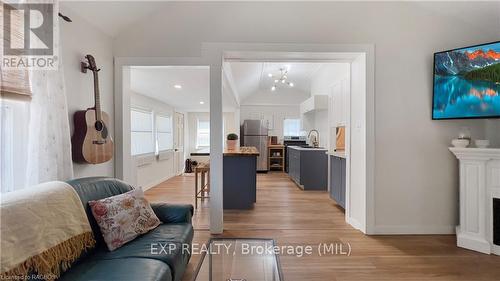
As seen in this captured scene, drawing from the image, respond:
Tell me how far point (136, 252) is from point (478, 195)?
3.26 m

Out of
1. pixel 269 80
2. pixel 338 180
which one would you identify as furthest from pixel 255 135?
pixel 338 180

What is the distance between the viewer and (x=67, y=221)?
1.44 metres

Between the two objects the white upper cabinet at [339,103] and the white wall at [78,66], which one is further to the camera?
the white upper cabinet at [339,103]

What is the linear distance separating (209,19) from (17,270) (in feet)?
8.93

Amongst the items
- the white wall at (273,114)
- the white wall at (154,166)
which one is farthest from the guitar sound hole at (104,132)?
the white wall at (273,114)

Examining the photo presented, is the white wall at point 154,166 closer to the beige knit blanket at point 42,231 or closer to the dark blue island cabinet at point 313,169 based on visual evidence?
the beige knit blanket at point 42,231

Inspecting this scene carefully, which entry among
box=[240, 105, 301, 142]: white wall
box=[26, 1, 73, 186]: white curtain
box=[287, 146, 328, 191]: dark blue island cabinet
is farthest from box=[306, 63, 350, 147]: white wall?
box=[26, 1, 73, 186]: white curtain

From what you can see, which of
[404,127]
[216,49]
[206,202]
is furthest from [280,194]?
[216,49]

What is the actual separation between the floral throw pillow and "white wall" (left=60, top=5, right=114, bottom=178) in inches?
27.9

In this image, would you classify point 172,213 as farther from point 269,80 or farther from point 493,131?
point 269,80

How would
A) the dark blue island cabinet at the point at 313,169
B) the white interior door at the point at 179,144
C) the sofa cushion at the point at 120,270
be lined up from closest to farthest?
the sofa cushion at the point at 120,270 < the dark blue island cabinet at the point at 313,169 < the white interior door at the point at 179,144

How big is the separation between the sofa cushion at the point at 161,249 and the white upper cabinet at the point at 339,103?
281 centimetres

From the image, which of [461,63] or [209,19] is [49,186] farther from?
[461,63]

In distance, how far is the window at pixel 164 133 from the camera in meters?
5.96
